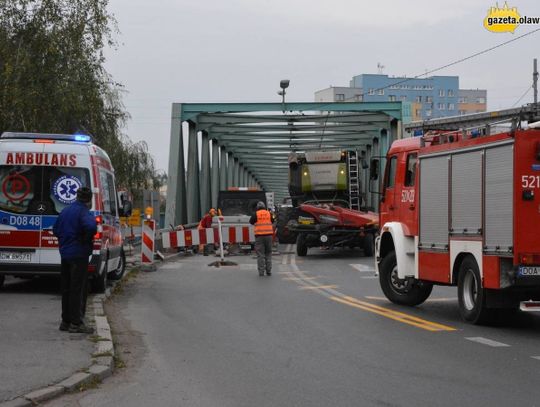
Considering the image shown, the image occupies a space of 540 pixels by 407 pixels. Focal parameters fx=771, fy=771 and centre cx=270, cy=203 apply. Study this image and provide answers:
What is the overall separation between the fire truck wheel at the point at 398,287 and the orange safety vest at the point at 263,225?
20.6 feet

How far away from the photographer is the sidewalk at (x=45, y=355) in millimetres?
6281

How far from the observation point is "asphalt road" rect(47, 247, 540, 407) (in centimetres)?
643

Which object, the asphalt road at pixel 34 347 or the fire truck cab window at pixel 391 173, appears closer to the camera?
the asphalt road at pixel 34 347

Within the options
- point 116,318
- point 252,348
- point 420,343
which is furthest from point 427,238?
point 116,318

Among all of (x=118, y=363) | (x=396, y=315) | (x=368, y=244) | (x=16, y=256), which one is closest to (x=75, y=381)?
(x=118, y=363)

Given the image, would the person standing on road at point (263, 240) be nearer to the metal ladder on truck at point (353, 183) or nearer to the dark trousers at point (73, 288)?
the dark trousers at point (73, 288)

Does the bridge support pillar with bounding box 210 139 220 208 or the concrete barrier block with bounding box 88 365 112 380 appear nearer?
the concrete barrier block with bounding box 88 365 112 380

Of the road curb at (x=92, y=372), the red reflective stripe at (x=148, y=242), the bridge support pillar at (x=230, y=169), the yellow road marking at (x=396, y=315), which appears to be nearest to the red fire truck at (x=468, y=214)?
the yellow road marking at (x=396, y=315)

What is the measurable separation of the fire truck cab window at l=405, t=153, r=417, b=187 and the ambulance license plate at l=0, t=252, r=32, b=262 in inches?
255

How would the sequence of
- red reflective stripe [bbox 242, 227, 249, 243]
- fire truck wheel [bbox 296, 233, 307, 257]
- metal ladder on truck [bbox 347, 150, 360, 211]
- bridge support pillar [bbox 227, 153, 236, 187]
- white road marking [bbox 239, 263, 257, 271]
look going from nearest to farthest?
1. white road marking [bbox 239, 263, 257, 271]
2. fire truck wheel [bbox 296, 233, 307, 257]
3. red reflective stripe [bbox 242, 227, 249, 243]
4. metal ladder on truck [bbox 347, 150, 360, 211]
5. bridge support pillar [bbox 227, 153, 236, 187]

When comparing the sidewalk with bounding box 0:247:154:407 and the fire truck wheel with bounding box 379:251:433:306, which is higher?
the fire truck wheel with bounding box 379:251:433:306

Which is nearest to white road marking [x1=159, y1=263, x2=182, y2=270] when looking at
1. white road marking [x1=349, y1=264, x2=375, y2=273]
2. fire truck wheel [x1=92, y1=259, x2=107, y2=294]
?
white road marking [x1=349, y1=264, x2=375, y2=273]

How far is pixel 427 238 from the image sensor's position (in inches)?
452

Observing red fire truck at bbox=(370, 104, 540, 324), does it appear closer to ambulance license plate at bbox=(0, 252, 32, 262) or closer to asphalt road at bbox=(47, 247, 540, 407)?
asphalt road at bbox=(47, 247, 540, 407)
